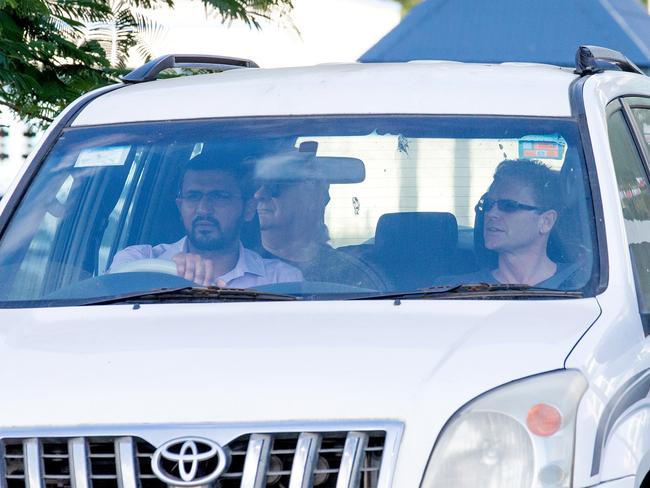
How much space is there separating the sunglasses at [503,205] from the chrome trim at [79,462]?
4.93 ft

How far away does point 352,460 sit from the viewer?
3281 millimetres

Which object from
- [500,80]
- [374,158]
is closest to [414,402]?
[374,158]

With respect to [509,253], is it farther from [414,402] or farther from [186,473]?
[186,473]

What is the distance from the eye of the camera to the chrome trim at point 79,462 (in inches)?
132

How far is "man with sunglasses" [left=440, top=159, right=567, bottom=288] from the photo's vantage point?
4078 millimetres

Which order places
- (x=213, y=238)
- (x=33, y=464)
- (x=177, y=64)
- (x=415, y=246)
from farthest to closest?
(x=177, y=64) → (x=213, y=238) → (x=415, y=246) → (x=33, y=464)

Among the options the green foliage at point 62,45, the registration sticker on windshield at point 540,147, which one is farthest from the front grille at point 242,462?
the green foliage at point 62,45

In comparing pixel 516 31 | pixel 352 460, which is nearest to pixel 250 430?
pixel 352 460

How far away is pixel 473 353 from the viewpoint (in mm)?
3490

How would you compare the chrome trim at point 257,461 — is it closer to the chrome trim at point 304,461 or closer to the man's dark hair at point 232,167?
the chrome trim at point 304,461

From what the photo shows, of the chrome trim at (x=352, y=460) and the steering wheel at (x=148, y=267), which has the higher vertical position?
the steering wheel at (x=148, y=267)

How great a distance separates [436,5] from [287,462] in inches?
442

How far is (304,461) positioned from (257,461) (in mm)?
99

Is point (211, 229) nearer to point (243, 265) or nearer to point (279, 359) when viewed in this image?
point (243, 265)
